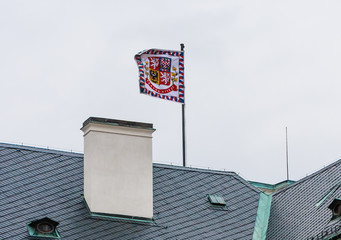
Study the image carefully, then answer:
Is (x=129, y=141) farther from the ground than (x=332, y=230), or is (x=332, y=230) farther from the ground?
(x=129, y=141)

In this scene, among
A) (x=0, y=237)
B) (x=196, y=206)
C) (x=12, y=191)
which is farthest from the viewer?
(x=196, y=206)

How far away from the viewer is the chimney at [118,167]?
3916 cm

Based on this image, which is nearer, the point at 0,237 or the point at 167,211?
the point at 0,237

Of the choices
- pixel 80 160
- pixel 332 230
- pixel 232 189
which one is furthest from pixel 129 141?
pixel 332 230

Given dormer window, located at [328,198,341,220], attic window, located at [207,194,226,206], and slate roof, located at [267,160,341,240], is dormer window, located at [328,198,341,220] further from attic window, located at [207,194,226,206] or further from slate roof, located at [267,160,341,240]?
attic window, located at [207,194,226,206]

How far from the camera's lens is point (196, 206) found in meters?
40.4

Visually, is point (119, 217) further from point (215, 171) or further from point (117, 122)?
point (215, 171)

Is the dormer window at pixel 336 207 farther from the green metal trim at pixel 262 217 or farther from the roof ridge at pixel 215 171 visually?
the roof ridge at pixel 215 171

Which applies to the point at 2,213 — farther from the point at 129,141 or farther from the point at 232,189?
the point at 232,189

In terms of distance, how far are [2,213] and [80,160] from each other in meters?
4.66

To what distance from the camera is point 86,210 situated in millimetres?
38500

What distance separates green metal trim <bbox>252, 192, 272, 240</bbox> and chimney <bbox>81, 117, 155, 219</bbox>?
3.67 meters

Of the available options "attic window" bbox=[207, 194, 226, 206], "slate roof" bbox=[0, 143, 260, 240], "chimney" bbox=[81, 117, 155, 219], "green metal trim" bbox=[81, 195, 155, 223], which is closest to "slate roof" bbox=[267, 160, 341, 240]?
"slate roof" bbox=[0, 143, 260, 240]

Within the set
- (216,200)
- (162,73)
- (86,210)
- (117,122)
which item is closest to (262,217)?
(216,200)
